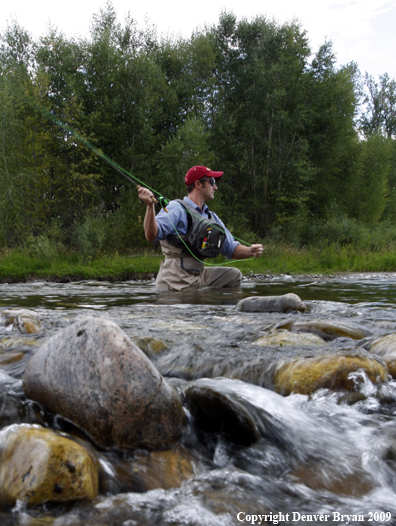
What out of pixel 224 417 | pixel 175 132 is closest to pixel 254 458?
pixel 224 417

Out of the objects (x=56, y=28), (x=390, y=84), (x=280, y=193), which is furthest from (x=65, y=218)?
(x=390, y=84)

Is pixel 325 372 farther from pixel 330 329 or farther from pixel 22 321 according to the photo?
pixel 22 321

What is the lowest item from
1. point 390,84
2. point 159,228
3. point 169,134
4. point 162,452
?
point 162,452

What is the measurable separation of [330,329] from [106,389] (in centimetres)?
275

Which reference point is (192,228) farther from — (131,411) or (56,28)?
(56,28)

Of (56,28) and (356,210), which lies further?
(356,210)

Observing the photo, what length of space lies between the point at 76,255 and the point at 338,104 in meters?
21.8

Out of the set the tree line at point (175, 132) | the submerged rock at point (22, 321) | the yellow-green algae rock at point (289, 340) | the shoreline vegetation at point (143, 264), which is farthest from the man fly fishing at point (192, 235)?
the tree line at point (175, 132)

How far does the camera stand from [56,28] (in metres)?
23.9

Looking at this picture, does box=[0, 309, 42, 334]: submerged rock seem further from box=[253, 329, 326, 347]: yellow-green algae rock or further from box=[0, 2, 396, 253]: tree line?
box=[0, 2, 396, 253]: tree line

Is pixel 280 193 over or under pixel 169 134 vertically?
under

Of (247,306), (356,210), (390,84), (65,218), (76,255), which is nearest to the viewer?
(247,306)

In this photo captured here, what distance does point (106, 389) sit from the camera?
89.0 inches

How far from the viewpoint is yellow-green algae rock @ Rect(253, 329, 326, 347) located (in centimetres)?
395
